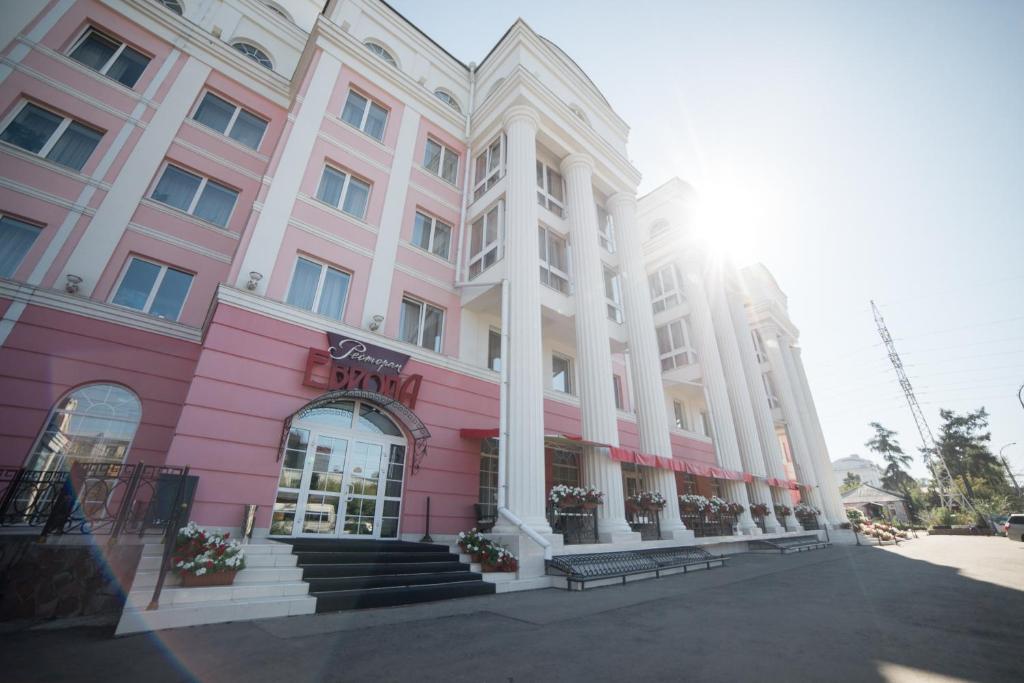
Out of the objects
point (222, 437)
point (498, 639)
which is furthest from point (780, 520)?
point (222, 437)

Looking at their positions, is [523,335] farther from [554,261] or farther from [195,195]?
[195,195]

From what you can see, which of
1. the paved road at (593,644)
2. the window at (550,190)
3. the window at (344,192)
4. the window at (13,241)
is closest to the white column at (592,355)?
the window at (550,190)

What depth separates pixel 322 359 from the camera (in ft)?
33.3

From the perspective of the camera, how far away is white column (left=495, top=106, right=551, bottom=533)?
10062 millimetres

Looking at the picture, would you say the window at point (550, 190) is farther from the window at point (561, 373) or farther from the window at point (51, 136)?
the window at point (51, 136)

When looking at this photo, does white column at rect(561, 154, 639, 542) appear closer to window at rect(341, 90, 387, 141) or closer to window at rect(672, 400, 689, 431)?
window at rect(341, 90, 387, 141)

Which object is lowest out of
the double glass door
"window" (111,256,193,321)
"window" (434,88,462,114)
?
the double glass door

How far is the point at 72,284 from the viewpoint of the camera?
9336 mm

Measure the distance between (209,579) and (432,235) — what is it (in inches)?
458

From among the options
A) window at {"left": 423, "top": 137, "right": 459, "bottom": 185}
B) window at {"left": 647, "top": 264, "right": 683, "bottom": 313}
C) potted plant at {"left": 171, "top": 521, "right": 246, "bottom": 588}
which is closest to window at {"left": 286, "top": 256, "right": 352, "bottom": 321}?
potted plant at {"left": 171, "top": 521, "right": 246, "bottom": 588}

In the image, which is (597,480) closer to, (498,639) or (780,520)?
(498,639)

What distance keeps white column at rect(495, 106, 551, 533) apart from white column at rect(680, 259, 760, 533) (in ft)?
36.2

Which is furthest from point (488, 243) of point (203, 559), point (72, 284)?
point (203, 559)

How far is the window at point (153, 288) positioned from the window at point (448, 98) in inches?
491
